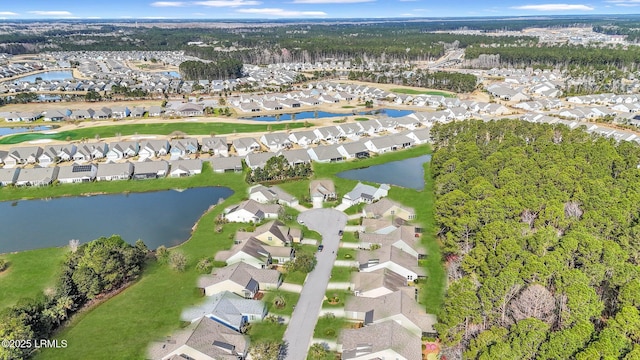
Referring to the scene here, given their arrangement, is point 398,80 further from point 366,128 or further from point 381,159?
point 381,159

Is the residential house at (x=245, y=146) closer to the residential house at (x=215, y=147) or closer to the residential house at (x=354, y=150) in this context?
the residential house at (x=215, y=147)

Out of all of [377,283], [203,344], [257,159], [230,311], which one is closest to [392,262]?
[377,283]

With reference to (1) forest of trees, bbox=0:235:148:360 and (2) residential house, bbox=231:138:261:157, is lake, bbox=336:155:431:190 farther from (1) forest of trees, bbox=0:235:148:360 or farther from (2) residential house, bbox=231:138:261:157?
(1) forest of trees, bbox=0:235:148:360

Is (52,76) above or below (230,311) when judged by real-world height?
above

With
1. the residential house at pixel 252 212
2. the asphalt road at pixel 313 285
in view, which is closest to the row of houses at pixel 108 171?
the residential house at pixel 252 212

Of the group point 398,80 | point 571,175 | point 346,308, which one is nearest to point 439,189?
point 571,175

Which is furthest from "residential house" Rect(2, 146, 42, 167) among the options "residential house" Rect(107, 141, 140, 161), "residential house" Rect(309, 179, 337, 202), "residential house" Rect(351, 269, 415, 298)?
"residential house" Rect(351, 269, 415, 298)

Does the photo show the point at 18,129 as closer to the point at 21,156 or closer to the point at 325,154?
the point at 21,156

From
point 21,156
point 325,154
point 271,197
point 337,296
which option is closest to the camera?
point 337,296
